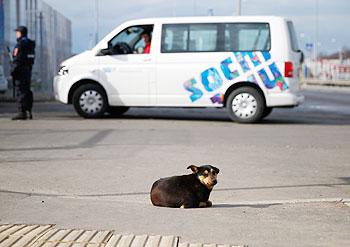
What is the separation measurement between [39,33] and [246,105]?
15.6 metres

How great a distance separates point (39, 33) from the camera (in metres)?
29.3

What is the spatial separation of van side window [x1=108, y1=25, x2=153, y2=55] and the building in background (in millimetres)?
8234

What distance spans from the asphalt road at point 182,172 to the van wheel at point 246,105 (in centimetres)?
28

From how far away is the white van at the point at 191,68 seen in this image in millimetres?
15680

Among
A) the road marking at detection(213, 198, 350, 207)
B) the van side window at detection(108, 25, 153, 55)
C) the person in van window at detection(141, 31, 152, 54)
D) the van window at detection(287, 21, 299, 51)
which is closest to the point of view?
the road marking at detection(213, 198, 350, 207)

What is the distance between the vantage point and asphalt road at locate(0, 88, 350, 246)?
607cm

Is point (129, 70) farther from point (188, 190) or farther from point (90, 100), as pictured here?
point (188, 190)

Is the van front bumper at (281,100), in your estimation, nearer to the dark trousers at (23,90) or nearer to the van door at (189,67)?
the van door at (189,67)

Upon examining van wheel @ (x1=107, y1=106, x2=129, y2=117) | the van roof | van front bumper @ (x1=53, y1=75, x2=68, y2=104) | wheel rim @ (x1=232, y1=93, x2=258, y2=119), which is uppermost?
the van roof

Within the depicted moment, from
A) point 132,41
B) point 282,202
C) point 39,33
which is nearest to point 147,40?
point 132,41

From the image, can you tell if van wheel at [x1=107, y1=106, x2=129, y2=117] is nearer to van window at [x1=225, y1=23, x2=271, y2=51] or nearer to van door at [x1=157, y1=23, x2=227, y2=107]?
van door at [x1=157, y1=23, x2=227, y2=107]

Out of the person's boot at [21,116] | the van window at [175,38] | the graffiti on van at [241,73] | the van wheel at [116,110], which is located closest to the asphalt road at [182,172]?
the person's boot at [21,116]

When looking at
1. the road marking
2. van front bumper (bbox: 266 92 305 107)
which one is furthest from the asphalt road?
van front bumper (bbox: 266 92 305 107)

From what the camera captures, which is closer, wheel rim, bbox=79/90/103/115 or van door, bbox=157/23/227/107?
van door, bbox=157/23/227/107
